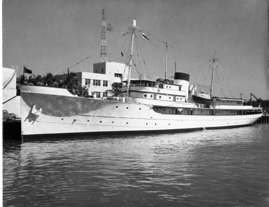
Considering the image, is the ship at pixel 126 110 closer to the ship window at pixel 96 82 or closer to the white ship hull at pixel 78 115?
the white ship hull at pixel 78 115

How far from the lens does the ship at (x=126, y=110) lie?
19234mm

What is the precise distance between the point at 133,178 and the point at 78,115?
12.6 metres

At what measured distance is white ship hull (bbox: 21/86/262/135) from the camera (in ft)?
62.5

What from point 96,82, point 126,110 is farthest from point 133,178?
point 96,82

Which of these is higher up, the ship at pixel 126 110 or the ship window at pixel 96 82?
the ship window at pixel 96 82

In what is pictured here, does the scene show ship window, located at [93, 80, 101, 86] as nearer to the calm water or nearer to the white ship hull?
the white ship hull

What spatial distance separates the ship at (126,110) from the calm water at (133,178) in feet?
18.0

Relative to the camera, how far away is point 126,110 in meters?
22.6

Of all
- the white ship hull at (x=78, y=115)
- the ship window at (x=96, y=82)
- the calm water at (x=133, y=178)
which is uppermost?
the ship window at (x=96, y=82)

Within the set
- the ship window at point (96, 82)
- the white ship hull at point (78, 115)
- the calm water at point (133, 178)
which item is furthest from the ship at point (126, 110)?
the ship window at point (96, 82)

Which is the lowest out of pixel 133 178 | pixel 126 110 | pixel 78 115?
pixel 133 178

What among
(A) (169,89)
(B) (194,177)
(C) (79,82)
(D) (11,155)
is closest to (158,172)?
(B) (194,177)

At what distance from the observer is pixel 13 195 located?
293 inches

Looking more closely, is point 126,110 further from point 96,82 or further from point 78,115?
point 96,82
